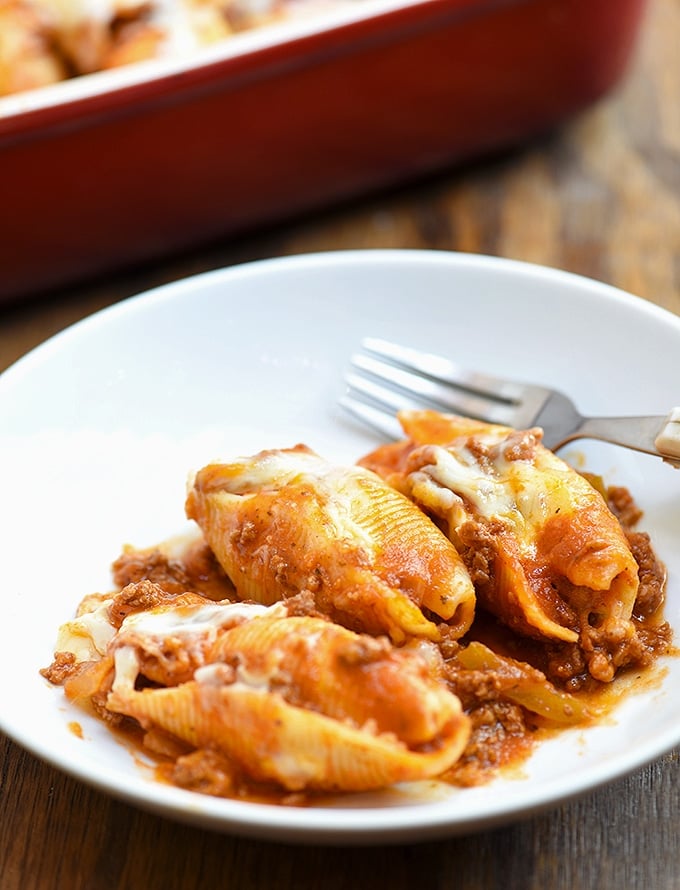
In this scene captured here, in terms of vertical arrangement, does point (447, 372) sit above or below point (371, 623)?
above

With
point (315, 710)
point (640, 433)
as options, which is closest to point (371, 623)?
point (315, 710)

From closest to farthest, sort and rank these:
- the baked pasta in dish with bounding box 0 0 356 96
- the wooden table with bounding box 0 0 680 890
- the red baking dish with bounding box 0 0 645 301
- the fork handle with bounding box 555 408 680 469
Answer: the wooden table with bounding box 0 0 680 890, the fork handle with bounding box 555 408 680 469, the red baking dish with bounding box 0 0 645 301, the baked pasta in dish with bounding box 0 0 356 96

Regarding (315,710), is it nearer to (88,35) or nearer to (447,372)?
(447,372)

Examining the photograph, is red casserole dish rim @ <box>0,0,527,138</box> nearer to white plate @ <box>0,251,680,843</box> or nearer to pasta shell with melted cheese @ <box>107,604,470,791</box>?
white plate @ <box>0,251,680,843</box>

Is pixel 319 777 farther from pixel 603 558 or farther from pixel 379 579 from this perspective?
pixel 603 558

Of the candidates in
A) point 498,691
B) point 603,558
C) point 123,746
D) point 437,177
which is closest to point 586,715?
point 498,691

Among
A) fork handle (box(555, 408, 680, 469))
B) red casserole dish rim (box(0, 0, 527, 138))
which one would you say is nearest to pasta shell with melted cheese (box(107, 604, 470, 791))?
fork handle (box(555, 408, 680, 469))

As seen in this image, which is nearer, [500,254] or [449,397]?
[449,397]

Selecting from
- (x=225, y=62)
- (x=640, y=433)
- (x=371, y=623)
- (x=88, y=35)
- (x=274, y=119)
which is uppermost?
(x=88, y=35)

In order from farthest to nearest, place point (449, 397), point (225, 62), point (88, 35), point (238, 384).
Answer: point (88, 35) → point (225, 62) → point (238, 384) → point (449, 397)
